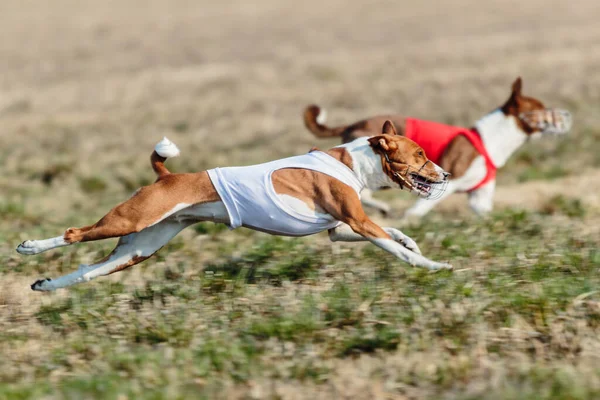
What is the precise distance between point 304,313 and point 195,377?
2.78 ft

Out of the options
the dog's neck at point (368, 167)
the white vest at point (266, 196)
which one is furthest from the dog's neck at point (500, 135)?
the white vest at point (266, 196)

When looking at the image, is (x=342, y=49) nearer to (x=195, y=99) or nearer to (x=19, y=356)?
(x=195, y=99)

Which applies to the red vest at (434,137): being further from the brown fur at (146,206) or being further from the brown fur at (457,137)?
the brown fur at (146,206)

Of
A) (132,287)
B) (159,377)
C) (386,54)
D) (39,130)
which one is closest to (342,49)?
(386,54)

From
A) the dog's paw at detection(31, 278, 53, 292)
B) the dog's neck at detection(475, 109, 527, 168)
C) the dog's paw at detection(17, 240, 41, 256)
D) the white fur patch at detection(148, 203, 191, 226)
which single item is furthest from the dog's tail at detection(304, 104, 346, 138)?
the dog's paw at detection(17, 240, 41, 256)

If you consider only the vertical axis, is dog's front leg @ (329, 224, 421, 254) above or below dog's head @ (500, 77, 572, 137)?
below

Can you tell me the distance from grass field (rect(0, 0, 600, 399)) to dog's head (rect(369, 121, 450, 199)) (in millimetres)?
636

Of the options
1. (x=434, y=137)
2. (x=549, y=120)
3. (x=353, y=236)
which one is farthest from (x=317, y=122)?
(x=353, y=236)

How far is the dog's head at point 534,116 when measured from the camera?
9.96 meters

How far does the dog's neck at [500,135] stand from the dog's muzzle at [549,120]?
149mm

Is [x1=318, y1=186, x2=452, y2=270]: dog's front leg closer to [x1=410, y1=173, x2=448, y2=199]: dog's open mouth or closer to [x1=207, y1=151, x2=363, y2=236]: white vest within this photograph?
[x1=207, y1=151, x2=363, y2=236]: white vest

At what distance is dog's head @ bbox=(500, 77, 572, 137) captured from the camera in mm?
9961

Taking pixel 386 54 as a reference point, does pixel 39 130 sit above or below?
below

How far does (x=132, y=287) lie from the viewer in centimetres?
635
